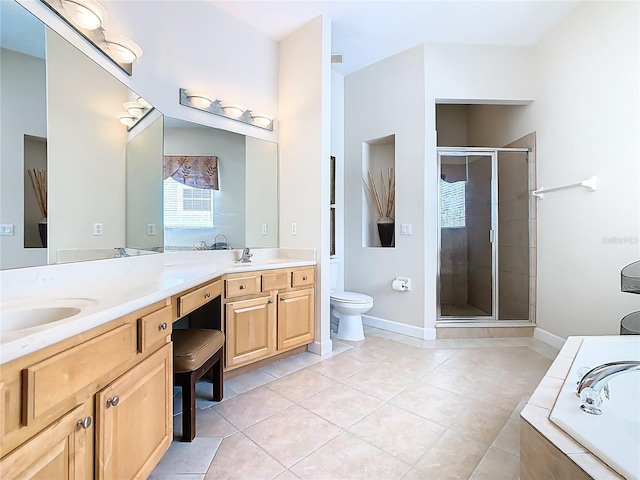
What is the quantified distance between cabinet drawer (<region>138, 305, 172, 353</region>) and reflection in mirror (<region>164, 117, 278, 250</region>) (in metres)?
1.24

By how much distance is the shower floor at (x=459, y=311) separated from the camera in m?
3.42

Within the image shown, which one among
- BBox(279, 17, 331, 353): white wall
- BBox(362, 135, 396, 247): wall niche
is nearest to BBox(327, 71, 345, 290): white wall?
BBox(362, 135, 396, 247): wall niche

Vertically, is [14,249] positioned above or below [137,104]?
below

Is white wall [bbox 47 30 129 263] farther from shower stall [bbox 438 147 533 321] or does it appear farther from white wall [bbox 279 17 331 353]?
shower stall [bbox 438 147 533 321]

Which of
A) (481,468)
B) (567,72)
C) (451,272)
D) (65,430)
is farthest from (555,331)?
(65,430)

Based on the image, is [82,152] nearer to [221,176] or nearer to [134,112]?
[134,112]

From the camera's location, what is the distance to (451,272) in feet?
11.9

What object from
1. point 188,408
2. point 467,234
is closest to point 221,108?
point 188,408

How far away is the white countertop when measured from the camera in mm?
734

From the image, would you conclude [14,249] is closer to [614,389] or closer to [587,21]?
[614,389]

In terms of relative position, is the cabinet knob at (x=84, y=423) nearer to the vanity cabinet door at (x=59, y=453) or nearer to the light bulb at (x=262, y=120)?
the vanity cabinet door at (x=59, y=453)

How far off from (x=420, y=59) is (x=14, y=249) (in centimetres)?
349

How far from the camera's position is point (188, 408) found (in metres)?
1.58

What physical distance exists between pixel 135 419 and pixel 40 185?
3.32 ft
